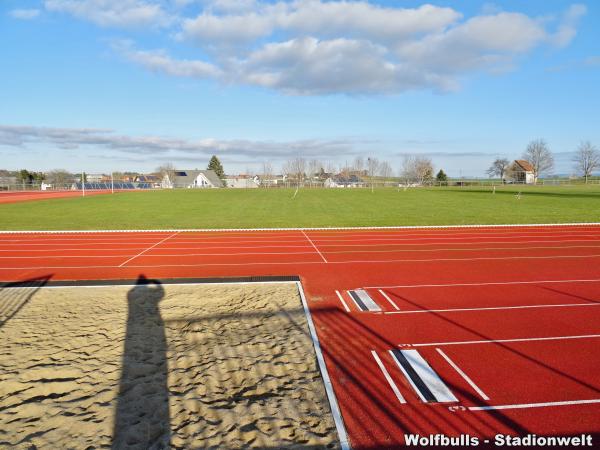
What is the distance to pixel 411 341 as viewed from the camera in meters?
6.38

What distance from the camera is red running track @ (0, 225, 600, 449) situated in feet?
14.7

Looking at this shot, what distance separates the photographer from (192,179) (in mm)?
108375

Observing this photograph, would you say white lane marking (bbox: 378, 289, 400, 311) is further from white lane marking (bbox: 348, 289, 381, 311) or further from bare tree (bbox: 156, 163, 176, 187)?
bare tree (bbox: 156, 163, 176, 187)

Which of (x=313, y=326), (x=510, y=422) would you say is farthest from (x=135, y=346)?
(x=510, y=422)

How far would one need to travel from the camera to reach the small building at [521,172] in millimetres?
97300

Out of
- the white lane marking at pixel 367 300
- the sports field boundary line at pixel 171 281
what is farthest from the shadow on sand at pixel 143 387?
the white lane marking at pixel 367 300

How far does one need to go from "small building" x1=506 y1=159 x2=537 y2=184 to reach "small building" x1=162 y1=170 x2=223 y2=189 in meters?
80.9

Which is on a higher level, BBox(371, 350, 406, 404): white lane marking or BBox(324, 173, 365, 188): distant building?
BBox(324, 173, 365, 188): distant building

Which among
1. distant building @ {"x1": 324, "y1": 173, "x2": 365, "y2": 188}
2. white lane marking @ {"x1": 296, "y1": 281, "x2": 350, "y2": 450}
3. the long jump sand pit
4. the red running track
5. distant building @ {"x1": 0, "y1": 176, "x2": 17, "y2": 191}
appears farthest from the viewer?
distant building @ {"x1": 324, "y1": 173, "x2": 365, "y2": 188}

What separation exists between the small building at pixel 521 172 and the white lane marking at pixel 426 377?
10563 centimetres

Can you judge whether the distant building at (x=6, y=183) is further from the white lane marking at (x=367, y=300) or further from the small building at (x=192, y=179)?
the white lane marking at (x=367, y=300)

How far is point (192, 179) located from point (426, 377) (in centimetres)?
10939

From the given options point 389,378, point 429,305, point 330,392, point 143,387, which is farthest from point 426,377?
point 143,387

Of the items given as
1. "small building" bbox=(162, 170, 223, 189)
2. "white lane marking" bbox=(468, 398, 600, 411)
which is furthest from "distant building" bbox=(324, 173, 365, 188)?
"white lane marking" bbox=(468, 398, 600, 411)
